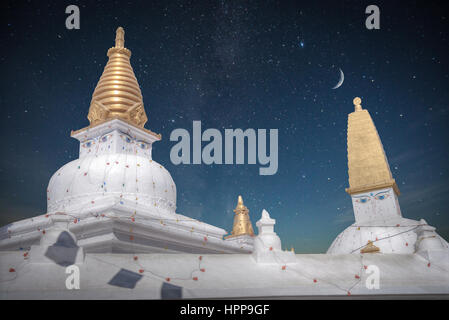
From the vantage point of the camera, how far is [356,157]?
2139cm

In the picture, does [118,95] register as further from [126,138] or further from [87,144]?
[87,144]

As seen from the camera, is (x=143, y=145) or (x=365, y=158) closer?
(x=143, y=145)

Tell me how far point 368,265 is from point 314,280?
1.62m

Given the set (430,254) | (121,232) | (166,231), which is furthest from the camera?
(166,231)

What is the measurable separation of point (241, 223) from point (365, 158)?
12.6m

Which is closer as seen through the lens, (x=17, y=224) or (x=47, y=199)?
(x=17, y=224)

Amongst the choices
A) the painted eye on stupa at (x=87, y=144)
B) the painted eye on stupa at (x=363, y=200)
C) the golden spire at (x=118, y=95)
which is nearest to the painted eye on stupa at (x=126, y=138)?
the golden spire at (x=118, y=95)

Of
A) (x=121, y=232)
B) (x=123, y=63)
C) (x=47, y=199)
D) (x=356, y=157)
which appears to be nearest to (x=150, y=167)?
(x=47, y=199)

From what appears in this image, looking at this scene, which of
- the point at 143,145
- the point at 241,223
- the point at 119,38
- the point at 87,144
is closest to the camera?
the point at 87,144

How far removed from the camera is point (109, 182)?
48.3 feet

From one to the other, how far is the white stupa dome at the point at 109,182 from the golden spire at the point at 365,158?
438 inches

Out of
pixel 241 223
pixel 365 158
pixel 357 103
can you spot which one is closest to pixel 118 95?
pixel 365 158

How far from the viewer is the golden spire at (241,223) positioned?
29.9 m
